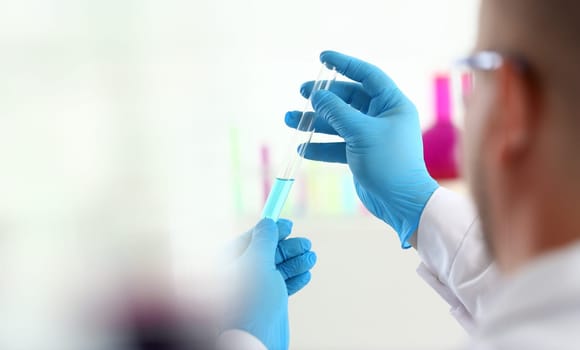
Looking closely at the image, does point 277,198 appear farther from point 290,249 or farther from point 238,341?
point 238,341

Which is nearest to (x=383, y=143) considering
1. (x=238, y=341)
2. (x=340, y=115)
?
(x=340, y=115)

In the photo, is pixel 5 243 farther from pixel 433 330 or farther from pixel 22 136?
pixel 433 330

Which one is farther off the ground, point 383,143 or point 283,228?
point 383,143

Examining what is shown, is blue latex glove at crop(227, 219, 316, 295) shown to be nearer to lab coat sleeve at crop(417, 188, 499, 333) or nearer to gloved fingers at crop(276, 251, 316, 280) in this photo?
gloved fingers at crop(276, 251, 316, 280)

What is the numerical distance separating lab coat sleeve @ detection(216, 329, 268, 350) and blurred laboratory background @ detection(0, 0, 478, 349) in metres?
0.89

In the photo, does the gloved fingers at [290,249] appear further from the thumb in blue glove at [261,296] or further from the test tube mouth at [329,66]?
the test tube mouth at [329,66]

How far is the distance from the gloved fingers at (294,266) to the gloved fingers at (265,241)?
59 mm

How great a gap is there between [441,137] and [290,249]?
2.39ft

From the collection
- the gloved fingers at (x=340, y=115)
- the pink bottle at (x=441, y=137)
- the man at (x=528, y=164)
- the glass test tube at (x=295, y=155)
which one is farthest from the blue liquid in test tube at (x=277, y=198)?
the pink bottle at (x=441, y=137)

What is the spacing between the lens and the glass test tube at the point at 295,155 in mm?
958

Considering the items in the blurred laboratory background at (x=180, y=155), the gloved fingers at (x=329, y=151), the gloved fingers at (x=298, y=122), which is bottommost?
the blurred laboratory background at (x=180, y=155)

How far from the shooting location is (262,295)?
0.84 meters

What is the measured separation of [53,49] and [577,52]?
1691 mm

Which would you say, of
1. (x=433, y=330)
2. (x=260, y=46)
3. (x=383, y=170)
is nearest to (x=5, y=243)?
(x=260, y=46)
